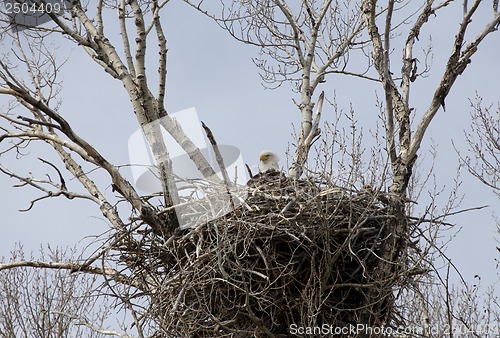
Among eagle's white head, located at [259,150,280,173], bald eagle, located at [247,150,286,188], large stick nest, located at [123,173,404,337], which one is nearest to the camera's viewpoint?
large stick nest, located at [123,173,404,337]

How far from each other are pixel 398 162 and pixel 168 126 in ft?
6.41

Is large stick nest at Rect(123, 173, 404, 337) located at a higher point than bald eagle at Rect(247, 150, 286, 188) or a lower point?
lower

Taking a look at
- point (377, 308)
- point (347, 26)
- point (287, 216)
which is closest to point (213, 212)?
point (287, 216)

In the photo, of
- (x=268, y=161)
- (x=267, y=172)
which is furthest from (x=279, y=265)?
(x=268, y=161)

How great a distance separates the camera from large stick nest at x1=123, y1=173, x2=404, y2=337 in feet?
20.1

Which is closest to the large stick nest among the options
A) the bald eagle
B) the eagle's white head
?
the bald eagle

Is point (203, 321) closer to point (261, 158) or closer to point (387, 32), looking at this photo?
point (261, 158)

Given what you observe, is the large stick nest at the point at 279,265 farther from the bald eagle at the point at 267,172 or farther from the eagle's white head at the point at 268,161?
the eagle's white head at the point at 268,161

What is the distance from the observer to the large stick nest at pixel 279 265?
6121 mm

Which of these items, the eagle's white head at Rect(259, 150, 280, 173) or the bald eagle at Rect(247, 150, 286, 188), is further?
the eagle's white head at Rect(259, 150, 280, 173)

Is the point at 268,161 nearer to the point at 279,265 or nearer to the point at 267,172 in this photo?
the point at 267,172

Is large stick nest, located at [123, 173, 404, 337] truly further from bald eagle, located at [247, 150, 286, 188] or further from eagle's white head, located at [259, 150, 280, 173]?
eagle's white head, located at [259, 150, 280, 173]

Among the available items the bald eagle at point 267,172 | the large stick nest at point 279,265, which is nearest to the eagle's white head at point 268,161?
the bald eagle at point 267,172

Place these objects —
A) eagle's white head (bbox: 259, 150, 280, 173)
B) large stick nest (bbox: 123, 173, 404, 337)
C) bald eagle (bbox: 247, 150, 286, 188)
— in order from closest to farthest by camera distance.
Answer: large stick nest (bbox: 123, 173, 404, 337), bald eagle (bbox: 247, 150, 286, 188), eagle's white head (bbox: 259, 150, 280, 173)
